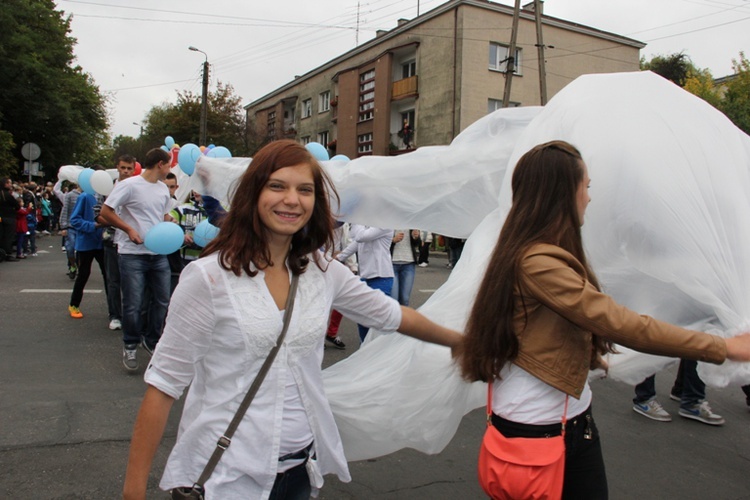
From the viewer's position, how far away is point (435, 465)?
357 centimetres

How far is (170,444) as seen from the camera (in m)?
3.66

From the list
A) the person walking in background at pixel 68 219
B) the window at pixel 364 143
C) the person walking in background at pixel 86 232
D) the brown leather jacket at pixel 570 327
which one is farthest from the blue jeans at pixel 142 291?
the window at pixel 364 143

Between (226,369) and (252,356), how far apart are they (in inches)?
3.2

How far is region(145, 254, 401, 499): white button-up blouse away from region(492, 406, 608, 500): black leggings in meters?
0.74

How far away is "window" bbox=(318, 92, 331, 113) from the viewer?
1515 inches

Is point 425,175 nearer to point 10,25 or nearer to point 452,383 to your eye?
point 452,383

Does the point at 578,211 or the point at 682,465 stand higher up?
the point at 578,211

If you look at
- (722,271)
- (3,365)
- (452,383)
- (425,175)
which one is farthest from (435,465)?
(3,365)

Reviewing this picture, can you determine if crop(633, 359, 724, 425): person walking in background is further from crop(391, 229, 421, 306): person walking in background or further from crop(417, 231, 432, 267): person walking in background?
crop(417, 231, 432, 267): person walking in background

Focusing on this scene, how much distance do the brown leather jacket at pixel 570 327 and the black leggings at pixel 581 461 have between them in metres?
0.17

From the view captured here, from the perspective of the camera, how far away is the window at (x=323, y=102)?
38469 mm

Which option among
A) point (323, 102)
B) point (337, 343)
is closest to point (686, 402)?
point (337, 343)

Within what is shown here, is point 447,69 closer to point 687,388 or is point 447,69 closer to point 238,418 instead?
point 687,388

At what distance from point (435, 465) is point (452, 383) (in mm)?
1524
